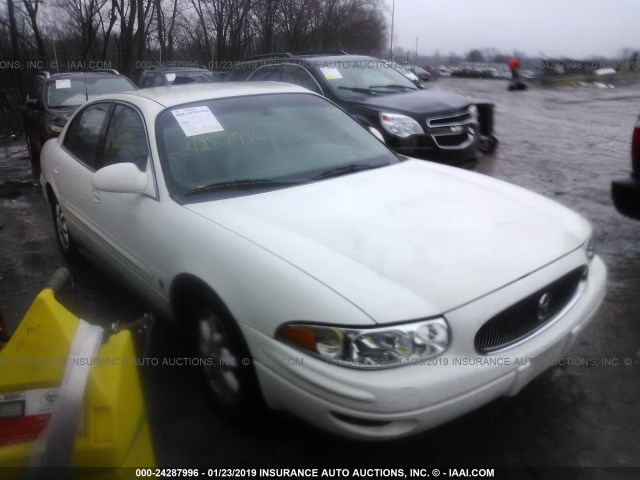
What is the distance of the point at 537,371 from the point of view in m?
2.49

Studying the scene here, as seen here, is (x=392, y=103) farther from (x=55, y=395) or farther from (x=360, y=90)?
(x=55, y=395)

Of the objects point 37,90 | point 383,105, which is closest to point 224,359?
point 383,105

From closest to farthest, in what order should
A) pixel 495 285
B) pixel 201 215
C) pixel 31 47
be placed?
pixel 495 285
pixel 201 215
pixel 31 47

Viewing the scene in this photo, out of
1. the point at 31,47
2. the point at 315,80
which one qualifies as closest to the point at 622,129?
the point at 315,80

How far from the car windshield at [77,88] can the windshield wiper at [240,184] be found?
295 inches

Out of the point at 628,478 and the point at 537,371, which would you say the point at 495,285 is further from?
the point at 628,478

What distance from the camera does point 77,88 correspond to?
10.2 metres

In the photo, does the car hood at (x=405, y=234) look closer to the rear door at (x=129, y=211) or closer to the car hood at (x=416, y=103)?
the rear door at (x=129, y=211)

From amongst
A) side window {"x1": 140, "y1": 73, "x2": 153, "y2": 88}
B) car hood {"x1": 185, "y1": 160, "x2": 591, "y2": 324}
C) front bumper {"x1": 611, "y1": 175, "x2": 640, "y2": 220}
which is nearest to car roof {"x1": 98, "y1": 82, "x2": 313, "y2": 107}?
car hood {"x1": 185, "y1": 160, "x2": 591, "y2": 324}

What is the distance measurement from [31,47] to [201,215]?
26.8 meters

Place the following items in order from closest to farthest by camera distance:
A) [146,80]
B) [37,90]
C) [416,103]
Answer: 1. [416,103]
2. [37,90]
3. [146,80]

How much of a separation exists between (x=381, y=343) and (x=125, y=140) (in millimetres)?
2404

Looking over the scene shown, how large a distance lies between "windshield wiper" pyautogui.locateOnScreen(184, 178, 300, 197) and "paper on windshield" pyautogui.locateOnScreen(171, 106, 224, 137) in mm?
424

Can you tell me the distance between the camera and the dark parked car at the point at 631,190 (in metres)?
4.26
